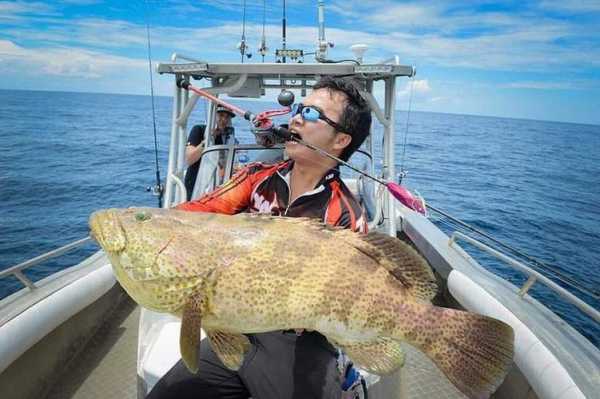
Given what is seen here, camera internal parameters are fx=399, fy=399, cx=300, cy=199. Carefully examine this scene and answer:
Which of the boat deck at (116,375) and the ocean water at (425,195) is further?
the ocean water at (425,195)

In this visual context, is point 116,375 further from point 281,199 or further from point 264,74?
point 264,74

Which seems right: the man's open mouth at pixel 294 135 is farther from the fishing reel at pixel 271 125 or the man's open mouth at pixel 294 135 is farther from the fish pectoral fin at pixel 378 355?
the fish pectoral fin at pixel 378 355

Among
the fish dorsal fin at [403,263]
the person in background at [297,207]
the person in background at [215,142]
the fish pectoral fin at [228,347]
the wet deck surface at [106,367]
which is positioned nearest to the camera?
the fish pectoral fin at [228,347]

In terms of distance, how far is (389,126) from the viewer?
5.40 meters

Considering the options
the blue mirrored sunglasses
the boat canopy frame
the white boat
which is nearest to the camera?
the blue mirrored sunglasses

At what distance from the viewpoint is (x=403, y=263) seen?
1852 mm

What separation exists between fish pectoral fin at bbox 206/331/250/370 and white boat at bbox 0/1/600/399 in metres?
1.11

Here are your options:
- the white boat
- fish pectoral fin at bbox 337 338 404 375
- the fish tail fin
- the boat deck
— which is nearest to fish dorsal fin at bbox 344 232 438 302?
the fish tail fin

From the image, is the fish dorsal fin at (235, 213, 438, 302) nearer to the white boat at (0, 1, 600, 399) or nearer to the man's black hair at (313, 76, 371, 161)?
the man's black hair at (313, 76, 371, 161)

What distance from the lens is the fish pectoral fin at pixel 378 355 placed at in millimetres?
1749

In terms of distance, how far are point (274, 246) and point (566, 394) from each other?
2.60 metres

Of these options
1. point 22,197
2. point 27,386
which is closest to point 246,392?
point 27,386

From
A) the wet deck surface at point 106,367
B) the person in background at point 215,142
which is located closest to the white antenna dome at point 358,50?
the person in background at point 215,142

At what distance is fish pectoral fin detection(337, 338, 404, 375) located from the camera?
5.74ft
